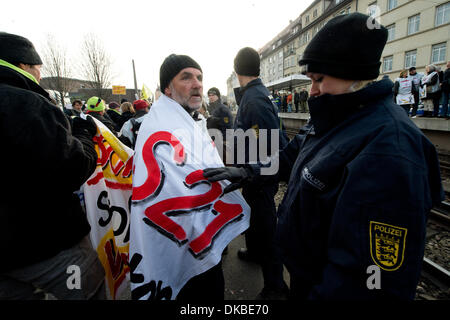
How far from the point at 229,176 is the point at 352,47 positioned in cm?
105

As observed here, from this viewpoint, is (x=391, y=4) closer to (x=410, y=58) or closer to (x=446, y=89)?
(x=410, y=58)

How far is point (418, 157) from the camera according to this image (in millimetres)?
849

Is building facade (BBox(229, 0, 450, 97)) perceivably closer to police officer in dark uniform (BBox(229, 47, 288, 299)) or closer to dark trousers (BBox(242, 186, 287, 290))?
police officer in dark uniform (BBox(229, 47, 288, 299))

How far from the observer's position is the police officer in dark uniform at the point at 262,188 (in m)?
2.32

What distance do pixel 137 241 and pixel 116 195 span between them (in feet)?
2.06

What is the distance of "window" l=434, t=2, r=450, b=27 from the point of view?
1963 centimetres

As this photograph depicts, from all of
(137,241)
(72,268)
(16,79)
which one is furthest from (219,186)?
(16,79)

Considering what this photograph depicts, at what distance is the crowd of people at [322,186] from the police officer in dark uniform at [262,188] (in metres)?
0.86

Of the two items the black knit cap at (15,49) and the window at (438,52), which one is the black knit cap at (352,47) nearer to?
the black knit cap at (15,49)

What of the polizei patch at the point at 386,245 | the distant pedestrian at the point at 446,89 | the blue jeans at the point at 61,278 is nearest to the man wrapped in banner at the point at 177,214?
the blue jeans at the point at 61,278

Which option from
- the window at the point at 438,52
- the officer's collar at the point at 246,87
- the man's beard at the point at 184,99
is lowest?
the man's beard at the point at 184,99

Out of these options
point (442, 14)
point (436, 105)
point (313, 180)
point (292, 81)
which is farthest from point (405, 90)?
point (442, 14)

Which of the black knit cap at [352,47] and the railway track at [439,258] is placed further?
the railway track at [439,258]
